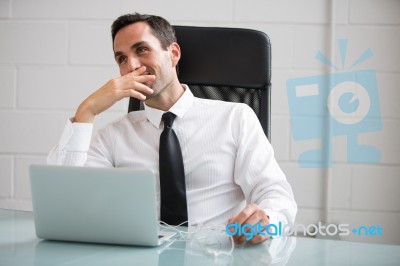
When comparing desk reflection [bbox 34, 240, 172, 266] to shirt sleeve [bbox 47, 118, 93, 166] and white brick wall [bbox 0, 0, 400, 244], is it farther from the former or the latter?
white brick wall [bbox 0, 0, 400, 244]

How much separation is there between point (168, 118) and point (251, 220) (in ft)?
2.11

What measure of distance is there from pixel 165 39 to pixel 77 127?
42 cm

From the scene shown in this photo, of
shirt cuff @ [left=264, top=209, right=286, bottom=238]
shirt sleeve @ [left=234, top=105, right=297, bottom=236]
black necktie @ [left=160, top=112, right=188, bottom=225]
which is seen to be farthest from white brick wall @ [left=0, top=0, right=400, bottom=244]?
shirt cuff @ [left=264, top=209, right=286, bottom=238]

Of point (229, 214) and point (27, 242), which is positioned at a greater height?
point (27, 242)

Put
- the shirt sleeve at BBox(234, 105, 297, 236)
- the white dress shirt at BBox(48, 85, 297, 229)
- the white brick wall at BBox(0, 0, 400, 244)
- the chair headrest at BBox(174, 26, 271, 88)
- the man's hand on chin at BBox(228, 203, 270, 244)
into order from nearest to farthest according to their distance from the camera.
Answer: the man's hand on chin at BBox(228, 203, 270, 244) → the shirt sleeve at BBox(234, 105, 297, 236) → the white dress shirt at BBox(48, 85, 297, 229) → the chair headrest at BBox(174, 26, 271, 88) → the white brick wall at BBox(0, 0, 400, 244)

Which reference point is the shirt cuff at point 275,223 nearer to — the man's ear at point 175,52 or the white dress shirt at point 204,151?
the white dress shirt at point 204,151

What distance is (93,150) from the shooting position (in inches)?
63.5

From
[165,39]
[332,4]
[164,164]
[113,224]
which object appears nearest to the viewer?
[113,224]

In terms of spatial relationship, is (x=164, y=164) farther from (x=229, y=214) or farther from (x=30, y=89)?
(x=30, y=89)

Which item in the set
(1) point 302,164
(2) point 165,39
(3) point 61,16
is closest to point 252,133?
(2) point 165,39

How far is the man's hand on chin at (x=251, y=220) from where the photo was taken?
2.93 ft

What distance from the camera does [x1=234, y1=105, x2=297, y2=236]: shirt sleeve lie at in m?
1.26

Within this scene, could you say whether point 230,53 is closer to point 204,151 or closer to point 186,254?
point 204,151

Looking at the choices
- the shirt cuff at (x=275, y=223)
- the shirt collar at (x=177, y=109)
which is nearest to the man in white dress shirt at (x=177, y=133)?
the shirt collar at (x=177, y=109)
